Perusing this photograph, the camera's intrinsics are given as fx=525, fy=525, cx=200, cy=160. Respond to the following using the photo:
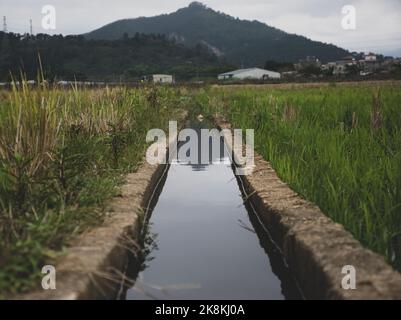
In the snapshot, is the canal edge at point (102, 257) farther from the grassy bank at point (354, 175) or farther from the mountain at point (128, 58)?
the mountain at point (128, 58)

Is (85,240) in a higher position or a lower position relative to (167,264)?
higher

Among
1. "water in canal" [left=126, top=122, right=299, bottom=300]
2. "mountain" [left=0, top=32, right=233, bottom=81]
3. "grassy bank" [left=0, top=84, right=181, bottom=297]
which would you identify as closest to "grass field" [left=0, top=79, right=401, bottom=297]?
"grassy bank" [left=0, top=84, right=181, bottom=297]

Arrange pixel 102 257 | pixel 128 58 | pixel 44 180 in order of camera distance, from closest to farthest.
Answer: pixel 102 257
pixel 44 180
pixel 128 58

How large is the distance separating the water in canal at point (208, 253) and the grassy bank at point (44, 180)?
47 cm

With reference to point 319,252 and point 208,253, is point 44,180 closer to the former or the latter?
point 208,253

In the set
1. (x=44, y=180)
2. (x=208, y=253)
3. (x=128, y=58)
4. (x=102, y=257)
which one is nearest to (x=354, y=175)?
(x=208, y=253)

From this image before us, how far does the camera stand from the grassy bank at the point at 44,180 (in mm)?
2275

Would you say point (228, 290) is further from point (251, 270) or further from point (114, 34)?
point (114, 34)

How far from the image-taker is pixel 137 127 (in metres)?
7.49

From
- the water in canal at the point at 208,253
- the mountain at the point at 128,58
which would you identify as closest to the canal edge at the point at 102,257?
the water in canal at the point at 208,253

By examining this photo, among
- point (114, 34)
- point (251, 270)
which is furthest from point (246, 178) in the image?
point (114, 34)

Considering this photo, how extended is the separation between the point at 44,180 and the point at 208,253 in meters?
1.16

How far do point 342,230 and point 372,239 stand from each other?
19cm

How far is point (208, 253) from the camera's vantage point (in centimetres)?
339
